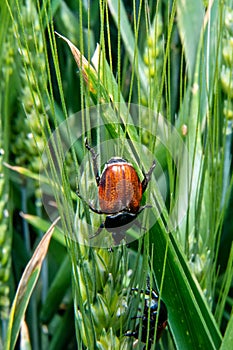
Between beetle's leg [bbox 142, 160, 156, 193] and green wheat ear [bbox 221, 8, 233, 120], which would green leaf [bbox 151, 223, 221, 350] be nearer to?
beetle's leg [bbox 142, 160, 156, 193]

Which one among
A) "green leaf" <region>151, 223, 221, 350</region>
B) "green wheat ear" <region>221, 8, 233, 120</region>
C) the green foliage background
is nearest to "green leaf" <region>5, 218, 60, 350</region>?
the green foliage background

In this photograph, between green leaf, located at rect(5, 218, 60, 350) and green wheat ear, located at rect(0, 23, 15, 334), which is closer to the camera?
green leaf, located at rect(5, 218, 60, 350)

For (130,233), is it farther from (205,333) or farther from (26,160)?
(26,160)

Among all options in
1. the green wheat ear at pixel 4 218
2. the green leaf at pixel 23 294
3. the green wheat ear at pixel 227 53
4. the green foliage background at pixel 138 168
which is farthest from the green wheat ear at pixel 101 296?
the green wheat ear at pixel 227 53

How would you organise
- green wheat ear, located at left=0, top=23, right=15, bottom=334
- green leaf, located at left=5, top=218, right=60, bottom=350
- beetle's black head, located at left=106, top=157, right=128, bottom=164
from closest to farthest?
beetle's black head, located at left=106, top=157, right=128, bottom=164
green leaf, located at left=5, top=218, right=60, bottom=350
green wheat ear, located at left=0, top=23, right=15, bottom=334

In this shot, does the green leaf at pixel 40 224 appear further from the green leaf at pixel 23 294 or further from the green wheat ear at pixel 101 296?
the green wheat ear at pixel 101 296

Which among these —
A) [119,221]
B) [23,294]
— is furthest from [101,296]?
[23,294]

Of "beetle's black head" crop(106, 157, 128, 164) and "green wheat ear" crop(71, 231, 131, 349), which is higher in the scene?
"beetle's black head" crop(106, 157, 128, 164)

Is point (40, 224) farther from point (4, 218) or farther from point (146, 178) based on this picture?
point (146, 178)
